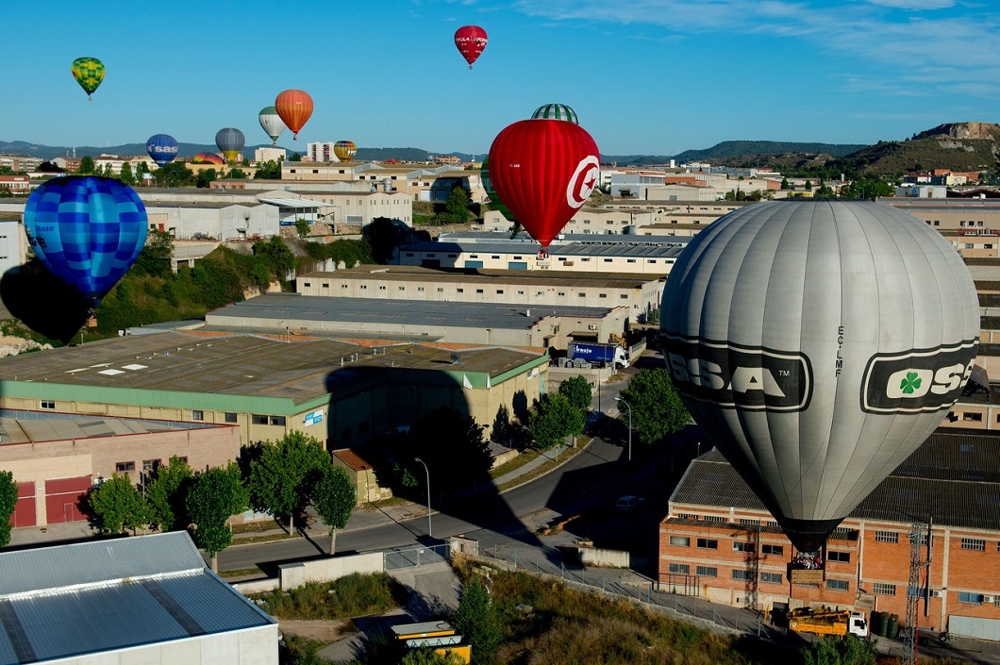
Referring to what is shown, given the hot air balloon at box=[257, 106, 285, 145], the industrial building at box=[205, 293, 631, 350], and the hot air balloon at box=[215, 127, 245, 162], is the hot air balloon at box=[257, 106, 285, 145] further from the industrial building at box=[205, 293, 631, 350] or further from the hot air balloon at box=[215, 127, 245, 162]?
the industrial building at box=[205, 293, 631, 350]

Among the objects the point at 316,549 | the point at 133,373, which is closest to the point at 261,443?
the point at 316,549

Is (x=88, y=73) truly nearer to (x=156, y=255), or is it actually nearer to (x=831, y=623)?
(x=156, y=255)

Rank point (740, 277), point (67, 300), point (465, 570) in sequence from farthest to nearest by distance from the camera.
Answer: point (67, 300) → point (465, 570) → point (740, 277)

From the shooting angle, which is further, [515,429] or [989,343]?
[989,343]

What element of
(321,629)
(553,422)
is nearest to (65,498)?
(321,629)

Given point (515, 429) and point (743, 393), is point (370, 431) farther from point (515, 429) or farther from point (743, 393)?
point (743, 393)
